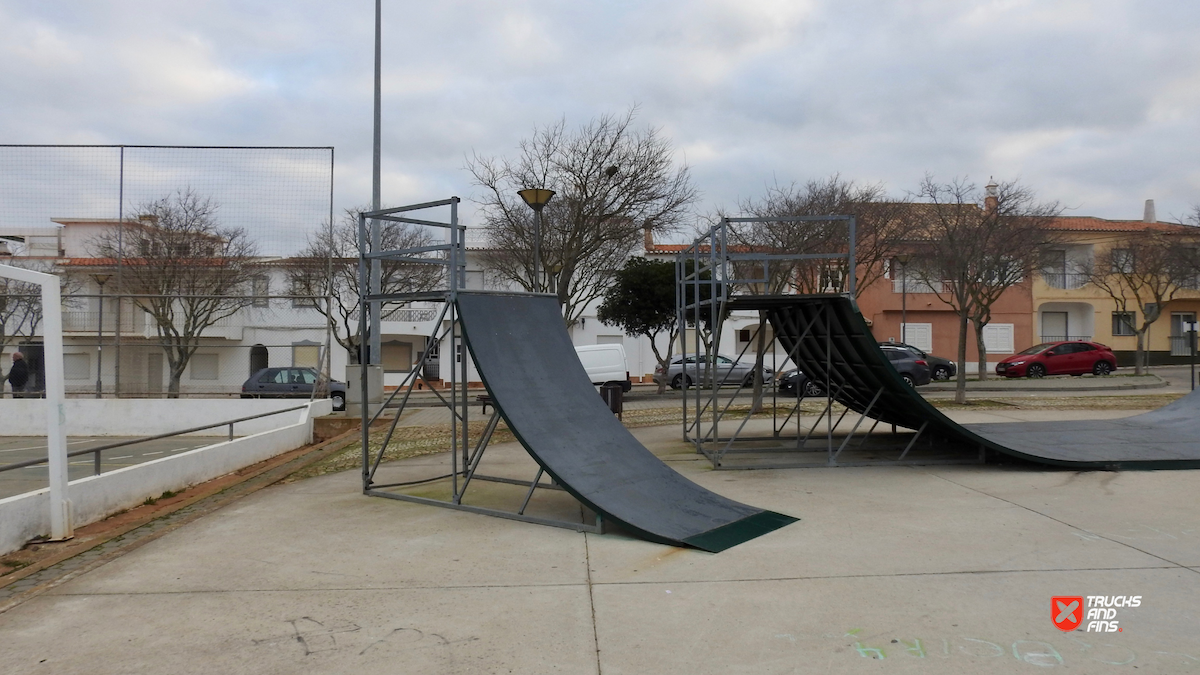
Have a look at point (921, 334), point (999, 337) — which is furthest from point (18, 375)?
point (999, 337)

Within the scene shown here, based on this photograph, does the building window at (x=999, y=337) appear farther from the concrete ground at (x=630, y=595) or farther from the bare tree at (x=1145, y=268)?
the concrete ground at (x=630, y=595)

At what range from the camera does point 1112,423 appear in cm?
1239

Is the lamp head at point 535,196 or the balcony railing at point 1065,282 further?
the balcony railing at point 1065,282

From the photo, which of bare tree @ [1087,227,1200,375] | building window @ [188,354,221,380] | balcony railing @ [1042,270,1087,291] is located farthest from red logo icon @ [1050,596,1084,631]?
balcony railing @ [1042,270,1087,291]

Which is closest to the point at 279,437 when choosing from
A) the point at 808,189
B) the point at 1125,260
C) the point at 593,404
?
the point at 593,404

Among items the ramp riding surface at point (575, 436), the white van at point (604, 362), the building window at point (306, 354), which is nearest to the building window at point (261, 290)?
the building window at point (306, 354)

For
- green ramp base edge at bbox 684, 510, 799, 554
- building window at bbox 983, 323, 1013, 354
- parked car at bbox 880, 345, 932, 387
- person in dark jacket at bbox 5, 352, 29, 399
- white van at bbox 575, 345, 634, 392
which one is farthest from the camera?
building window at bbox 983, 323, 1013, 354

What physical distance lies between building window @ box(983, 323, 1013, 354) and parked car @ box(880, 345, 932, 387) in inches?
605

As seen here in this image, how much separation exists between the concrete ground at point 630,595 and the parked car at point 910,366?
784 inches

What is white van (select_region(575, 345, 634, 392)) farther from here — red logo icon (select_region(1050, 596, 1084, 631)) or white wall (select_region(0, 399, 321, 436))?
red logo icon (select_region(1050, 596, 1084, 631))

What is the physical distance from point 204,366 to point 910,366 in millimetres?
21495

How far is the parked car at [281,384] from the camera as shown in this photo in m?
16.5

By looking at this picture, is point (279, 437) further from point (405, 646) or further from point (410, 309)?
point (410, 309)

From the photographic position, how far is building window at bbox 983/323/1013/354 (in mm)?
40438
